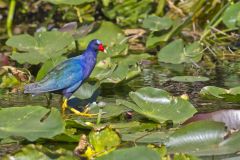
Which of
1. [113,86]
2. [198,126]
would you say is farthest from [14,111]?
[113,86]

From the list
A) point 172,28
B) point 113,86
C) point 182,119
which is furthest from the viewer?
point 172,28

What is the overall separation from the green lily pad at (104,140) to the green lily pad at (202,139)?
234 mm

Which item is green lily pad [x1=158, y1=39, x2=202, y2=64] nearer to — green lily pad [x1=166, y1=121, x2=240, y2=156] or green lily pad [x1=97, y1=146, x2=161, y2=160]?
green lily pad [x1=166, y1=121, x2=240, y2=156]

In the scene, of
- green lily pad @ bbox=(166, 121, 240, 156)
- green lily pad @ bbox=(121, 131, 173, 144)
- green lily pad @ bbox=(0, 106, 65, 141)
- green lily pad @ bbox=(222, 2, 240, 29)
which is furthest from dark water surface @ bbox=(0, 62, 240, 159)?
green lily pad @ bbox=(0, 106, 65, 141)

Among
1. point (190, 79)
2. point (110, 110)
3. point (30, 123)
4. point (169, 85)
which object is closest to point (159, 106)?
point (110, 110)

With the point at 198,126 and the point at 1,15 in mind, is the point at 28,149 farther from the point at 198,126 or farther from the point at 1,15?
the point at 1,15

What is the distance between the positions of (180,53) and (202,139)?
2.27 metres

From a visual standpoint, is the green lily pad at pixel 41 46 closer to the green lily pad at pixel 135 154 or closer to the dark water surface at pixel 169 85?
the dark water surface at pixel 169 85

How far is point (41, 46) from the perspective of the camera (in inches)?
219

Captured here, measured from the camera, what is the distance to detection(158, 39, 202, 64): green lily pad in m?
5.73

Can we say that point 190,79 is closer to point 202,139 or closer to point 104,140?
point 202,139

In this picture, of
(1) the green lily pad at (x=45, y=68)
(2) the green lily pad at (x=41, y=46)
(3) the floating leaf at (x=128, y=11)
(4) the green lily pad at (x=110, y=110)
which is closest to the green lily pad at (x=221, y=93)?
(4) the green lily pad at (x=110, y=110)

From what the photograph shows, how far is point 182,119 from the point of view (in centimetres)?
388

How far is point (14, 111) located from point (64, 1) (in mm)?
2593
